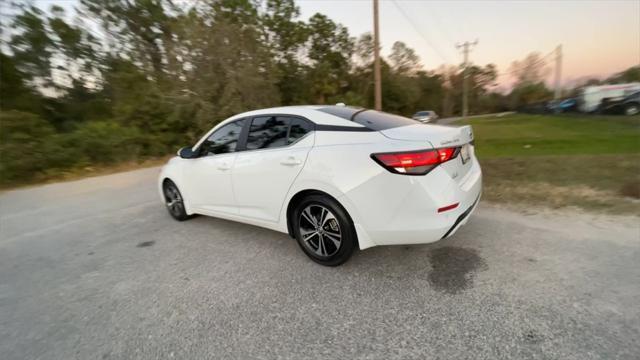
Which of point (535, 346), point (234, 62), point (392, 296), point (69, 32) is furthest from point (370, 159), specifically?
point (69, 32)

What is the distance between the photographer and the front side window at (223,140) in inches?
146

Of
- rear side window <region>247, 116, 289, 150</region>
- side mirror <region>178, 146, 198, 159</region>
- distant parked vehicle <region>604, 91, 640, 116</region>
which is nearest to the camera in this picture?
rear side window <region>247, 116, 289, 150</region>

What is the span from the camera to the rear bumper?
247 centimetres

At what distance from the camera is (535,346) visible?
193cm

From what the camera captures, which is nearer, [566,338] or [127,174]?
[566,338]

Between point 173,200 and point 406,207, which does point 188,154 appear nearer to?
point 173,200

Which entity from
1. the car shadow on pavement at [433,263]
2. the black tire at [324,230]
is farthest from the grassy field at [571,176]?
the black tire at [324,230]

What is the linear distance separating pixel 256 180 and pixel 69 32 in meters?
27.7

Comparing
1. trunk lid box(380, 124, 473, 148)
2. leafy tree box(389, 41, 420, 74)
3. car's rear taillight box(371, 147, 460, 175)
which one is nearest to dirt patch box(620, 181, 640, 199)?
trunk lid box(380, 124, 473, 148)

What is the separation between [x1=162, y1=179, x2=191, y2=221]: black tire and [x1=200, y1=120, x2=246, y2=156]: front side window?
39.3 inches

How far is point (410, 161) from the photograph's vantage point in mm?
2449

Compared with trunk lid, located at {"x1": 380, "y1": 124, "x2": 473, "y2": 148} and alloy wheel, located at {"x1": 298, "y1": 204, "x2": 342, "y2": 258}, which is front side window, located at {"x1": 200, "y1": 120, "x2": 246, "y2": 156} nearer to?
alloy wheel, located at {"x1": 298, "y1": 204, "x2": 342, "y2": 258}

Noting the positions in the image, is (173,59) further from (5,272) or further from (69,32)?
(69,32)

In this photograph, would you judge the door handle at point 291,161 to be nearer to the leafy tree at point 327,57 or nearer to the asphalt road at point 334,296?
the asphalt road at point 334,296
